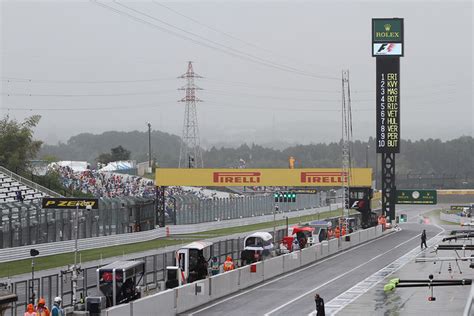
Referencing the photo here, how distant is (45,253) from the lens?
50.8 m

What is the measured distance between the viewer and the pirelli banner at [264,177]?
78.3 m

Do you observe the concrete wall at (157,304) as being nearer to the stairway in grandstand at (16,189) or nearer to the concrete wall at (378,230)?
the stairway in grandstand at (16,189)

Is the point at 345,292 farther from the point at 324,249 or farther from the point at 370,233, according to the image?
the point at 370,233

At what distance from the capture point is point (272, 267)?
4172cm

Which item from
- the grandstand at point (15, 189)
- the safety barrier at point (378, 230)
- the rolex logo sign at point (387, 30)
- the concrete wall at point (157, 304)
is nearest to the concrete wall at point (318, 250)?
the safety barrier at point (378, 230)

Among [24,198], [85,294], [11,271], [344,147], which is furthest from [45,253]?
[344,147]

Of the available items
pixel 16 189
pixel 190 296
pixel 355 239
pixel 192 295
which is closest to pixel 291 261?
pixel 192 295

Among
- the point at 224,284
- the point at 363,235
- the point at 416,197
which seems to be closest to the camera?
the point at 224,284

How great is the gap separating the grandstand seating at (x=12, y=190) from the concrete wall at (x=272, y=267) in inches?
1046

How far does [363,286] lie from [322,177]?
41272mm

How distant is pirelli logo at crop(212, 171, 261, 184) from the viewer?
8019cm

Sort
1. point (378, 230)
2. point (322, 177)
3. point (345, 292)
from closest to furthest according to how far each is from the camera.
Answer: point (345, 292) → point (378, 230) → point (322, 177)

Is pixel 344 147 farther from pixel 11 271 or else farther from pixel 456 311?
pixel 456 311

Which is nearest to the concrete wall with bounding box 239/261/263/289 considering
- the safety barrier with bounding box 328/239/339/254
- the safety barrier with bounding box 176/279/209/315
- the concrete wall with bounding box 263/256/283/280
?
the concrete wall with bounding box 263/256/283/280
